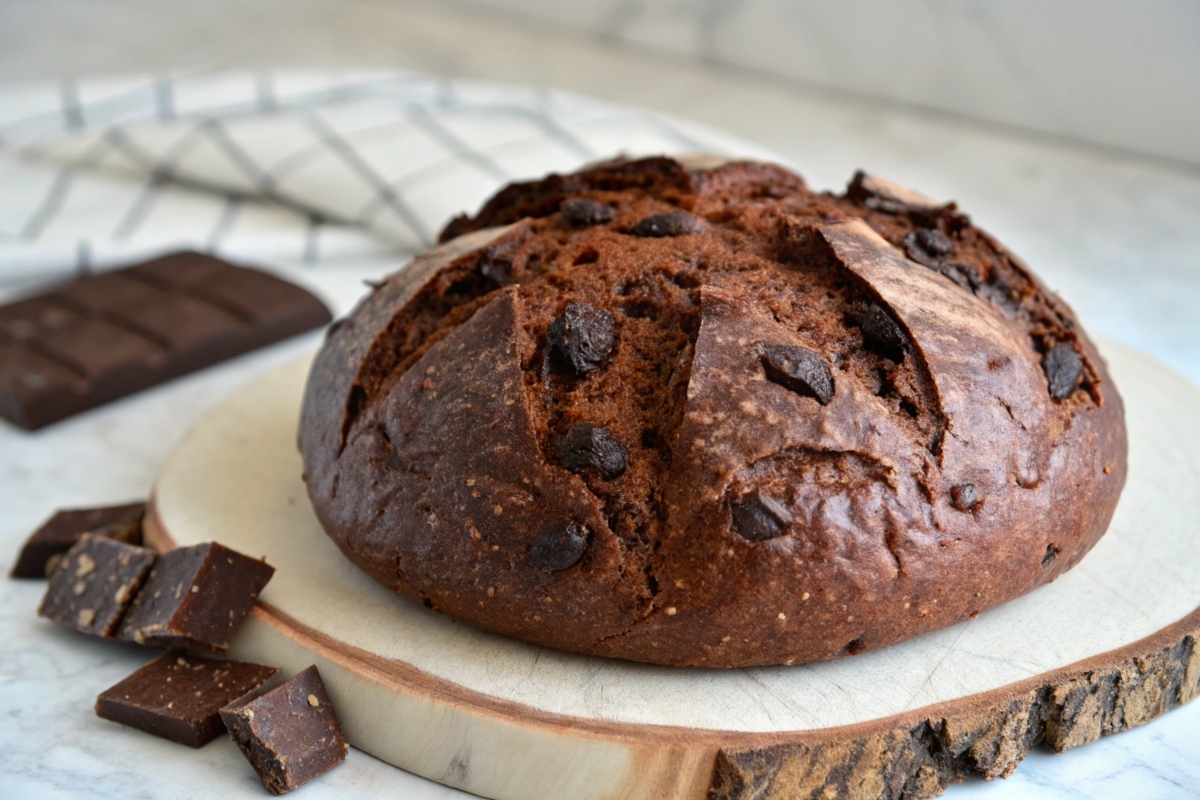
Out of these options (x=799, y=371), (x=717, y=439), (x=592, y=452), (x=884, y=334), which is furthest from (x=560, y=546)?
(x=884, y=334)

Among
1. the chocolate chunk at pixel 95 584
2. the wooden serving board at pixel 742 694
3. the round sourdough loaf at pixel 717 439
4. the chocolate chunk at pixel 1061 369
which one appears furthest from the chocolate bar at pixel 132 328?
the chocolate chunk at pixel 1061 369

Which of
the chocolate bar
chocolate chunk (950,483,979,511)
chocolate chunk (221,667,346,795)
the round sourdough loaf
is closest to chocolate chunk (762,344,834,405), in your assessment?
the round sourdough loaf

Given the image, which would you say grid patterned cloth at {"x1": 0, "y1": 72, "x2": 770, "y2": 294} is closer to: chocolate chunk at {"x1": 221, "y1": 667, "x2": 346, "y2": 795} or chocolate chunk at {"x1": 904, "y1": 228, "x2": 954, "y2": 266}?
chocolate chunk at {"x1": 904, "y1": 228, "x2": 954, "y2": 266}

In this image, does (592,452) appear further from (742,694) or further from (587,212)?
(587,212)

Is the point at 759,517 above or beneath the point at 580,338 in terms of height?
beneath

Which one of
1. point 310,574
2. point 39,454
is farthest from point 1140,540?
point 39,454

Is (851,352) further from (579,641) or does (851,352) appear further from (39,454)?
(39,454)

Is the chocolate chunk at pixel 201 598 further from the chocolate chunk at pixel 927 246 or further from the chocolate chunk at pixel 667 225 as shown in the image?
the chocolate chunk at pixel 927 246
